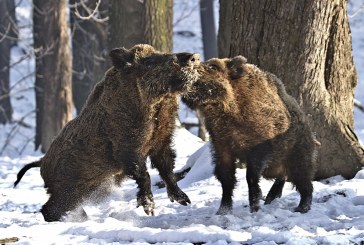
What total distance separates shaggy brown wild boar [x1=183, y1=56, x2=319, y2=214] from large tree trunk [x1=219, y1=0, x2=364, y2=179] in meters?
0.93

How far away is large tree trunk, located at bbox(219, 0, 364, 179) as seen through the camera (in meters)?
7.59

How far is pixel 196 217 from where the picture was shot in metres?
6.20

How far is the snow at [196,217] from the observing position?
4969 millimetres

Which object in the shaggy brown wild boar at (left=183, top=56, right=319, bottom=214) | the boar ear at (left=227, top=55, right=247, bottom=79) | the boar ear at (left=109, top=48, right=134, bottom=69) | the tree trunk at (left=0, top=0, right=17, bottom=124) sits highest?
the boar ear at (left=109, top=48, right=134, bottom=69)

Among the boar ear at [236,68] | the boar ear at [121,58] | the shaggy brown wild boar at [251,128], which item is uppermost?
the boar ear at [121,58]

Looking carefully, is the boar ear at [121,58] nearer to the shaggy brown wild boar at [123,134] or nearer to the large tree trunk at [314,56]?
the shaggy brown wild boar at [123,134]

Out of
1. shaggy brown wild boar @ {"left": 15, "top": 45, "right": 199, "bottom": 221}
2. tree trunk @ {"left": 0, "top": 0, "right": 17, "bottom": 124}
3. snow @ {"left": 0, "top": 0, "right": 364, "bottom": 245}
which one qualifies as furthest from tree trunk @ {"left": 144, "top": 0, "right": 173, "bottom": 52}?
tree trunk @ {"left": 0, "top": 0, "right": 17, "bottom": 124}

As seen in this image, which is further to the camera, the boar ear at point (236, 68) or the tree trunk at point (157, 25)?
the tree trunk at point (157, 25)

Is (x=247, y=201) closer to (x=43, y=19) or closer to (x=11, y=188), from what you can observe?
(x=11, y=188)

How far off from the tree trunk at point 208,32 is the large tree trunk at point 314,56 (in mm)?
16894

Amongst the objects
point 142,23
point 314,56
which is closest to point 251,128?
point 314,56

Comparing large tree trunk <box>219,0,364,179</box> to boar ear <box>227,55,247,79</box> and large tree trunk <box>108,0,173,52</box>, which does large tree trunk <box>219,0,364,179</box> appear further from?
large tree trunk <box>108,0,173,52</box>

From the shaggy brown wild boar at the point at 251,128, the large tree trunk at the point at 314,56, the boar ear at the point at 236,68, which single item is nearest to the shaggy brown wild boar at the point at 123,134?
the shaggy brown wild boar at the point at 251,128

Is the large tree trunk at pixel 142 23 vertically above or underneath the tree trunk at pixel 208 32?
above
